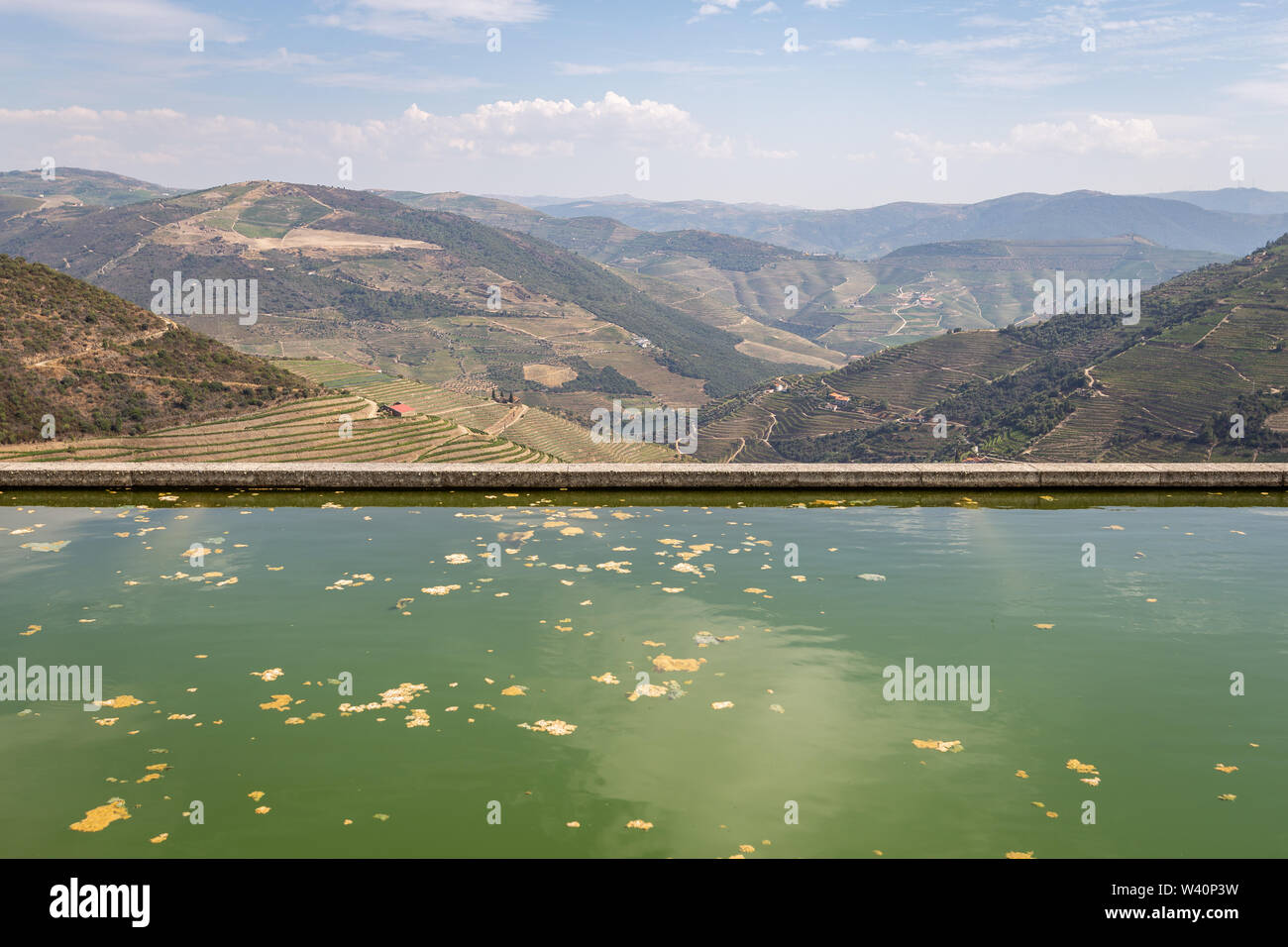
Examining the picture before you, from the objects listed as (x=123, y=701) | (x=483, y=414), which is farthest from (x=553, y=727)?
(x=483, y=414)

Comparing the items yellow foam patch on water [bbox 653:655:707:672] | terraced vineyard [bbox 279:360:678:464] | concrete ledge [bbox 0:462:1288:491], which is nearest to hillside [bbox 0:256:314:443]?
terraced vineyard [bbox 279:360:678:464]

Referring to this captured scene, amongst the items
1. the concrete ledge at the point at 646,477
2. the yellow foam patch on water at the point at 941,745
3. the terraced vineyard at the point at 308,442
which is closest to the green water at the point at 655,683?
the yellow foam patch on water at the point at 941,745

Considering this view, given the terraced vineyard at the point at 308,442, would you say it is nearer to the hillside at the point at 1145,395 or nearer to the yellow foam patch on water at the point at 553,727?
the yellow foam patch on water at the point at 553,727

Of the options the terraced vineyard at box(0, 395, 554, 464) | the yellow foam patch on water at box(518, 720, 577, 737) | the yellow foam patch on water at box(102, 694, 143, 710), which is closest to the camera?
the yellow foam patch on water at box(518, 720, 577, 737)

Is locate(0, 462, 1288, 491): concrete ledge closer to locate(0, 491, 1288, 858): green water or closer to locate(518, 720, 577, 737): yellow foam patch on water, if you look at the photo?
locate(0, 491, 1288, 858): green water

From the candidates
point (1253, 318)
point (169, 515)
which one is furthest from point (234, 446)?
point (1253, 318)

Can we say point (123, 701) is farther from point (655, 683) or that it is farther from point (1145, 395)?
point (1145, 395)
